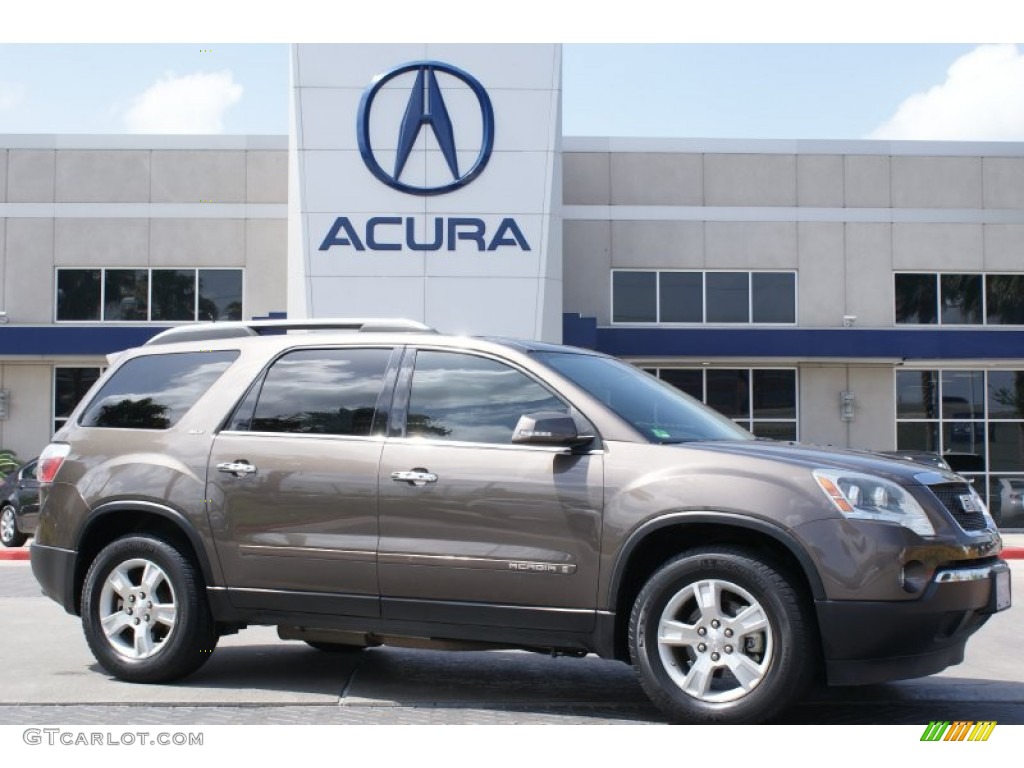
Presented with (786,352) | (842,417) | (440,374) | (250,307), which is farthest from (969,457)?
(440,374)

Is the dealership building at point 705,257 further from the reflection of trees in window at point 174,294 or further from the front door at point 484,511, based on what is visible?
the front door at point 484,511

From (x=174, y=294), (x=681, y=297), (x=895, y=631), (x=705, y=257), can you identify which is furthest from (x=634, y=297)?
(x=895, y=631)

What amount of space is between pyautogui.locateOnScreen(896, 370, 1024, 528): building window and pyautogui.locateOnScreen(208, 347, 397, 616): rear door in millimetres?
22773

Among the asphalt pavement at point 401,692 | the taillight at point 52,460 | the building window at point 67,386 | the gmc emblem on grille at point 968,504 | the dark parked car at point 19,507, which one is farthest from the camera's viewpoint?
the building window at point 67,386

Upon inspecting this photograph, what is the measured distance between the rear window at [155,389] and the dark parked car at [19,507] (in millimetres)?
11065

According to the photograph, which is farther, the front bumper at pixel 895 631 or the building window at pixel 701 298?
the building window at pixel 701 298

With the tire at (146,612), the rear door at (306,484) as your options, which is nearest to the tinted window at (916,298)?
the rear door at (306,484)

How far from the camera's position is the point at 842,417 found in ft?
88.9

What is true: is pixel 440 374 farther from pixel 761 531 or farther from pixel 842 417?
pixel 842 417

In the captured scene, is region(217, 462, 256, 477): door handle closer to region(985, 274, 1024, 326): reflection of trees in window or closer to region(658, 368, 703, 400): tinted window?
region(658, 368, 703, 400): tinted window

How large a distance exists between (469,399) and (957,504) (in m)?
2.38

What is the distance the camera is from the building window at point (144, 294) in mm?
27000

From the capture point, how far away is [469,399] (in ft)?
20.7

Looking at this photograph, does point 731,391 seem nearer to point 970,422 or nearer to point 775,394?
point 775,394
